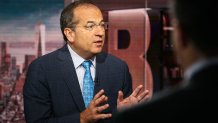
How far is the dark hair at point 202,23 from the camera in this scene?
0.94 metres

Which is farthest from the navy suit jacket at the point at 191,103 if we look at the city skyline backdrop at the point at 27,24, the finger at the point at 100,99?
the city skyline backdrop at the point at 27,24

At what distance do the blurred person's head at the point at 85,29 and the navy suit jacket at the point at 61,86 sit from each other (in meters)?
0.07

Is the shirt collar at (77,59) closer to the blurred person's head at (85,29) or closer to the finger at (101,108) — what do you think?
the blurred person's head at (85,29)

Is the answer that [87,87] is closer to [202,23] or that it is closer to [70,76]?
[70,76]

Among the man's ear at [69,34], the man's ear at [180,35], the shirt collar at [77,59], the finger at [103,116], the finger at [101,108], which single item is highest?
the man's ear at [180,35]

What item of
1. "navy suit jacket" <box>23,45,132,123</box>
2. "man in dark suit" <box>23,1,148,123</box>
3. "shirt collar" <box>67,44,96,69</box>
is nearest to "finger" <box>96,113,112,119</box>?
"man in dark suit" <box>23,1,148,123</box>

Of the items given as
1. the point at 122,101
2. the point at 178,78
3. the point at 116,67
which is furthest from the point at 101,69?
the point at 178,78

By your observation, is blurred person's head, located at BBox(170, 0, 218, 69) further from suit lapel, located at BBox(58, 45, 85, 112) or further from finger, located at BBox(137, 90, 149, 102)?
suit lapel, located at BBox(58, 45, 85, 112)

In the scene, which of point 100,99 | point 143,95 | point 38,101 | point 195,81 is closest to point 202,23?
point 195,81

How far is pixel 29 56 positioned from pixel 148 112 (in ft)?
9.90

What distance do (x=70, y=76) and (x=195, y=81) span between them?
155cm

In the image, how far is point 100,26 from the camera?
254 centimetres

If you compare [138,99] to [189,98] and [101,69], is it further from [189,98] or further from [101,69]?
[189,98]

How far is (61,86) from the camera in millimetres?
2410
